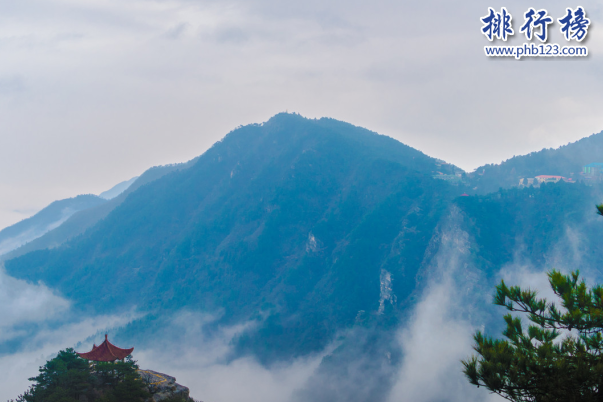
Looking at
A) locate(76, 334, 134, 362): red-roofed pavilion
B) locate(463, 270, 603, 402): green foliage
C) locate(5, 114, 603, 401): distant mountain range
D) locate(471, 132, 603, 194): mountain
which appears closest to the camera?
locate(463, 270, 603, 402): green foliage

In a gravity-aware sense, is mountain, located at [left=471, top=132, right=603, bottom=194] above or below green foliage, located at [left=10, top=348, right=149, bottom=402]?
above

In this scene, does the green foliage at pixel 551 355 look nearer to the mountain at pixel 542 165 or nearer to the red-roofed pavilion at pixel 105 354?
the red-roofed pavilion at pixel 105 354

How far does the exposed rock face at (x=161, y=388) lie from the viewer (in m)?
53.8

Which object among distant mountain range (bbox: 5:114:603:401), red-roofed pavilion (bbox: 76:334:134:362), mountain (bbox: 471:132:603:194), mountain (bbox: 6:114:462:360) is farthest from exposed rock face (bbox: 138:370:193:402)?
mountain (bbox: 471:132:603:194)

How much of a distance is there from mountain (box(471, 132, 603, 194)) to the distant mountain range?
0.58 m

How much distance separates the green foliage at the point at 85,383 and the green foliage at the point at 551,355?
34379 millimetres

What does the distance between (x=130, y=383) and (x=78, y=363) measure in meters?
8.48

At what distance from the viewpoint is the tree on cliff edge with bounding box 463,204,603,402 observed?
808 inches

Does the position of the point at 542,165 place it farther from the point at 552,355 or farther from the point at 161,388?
the point at 552,355

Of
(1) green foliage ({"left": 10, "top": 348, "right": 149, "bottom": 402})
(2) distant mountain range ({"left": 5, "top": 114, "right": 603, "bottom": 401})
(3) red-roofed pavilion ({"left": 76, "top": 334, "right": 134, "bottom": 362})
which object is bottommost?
(1) green foliage ({"left": 10, "top": 348, "right": 149, "bottom": 402})

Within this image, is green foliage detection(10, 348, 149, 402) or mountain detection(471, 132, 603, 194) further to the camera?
mountain detection(471, 132, 603, 194)

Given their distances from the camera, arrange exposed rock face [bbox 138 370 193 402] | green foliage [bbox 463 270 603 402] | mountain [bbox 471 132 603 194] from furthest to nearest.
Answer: mountain [bbox 471 132 603 194] → exposed rock face [bbox 138 370 193 402] → green foliage [bbox 463 270 603 402]

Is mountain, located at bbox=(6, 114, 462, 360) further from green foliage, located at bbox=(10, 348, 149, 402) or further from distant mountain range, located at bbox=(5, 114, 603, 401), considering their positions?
green foliage, located at bbox=(10, 348, 149, 402)

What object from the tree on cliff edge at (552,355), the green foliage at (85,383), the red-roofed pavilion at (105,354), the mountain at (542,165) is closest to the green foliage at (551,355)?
the tree on cliff edge at (552,355)
